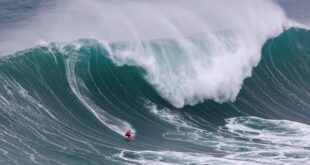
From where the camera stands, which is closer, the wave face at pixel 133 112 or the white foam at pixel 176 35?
the wave face at pixel 133 112

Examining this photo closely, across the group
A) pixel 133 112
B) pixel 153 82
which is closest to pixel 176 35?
pixel 153 82

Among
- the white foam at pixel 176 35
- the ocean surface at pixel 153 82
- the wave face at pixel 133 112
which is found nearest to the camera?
the wave face at pixel 133 112

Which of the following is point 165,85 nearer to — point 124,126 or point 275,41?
point 124,126

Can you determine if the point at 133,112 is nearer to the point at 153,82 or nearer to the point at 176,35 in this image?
the point at 153,82

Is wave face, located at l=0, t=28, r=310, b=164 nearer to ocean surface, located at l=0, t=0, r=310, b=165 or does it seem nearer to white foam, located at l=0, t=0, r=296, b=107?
ocean surface, located at l=0, t=0, r=310, b=165

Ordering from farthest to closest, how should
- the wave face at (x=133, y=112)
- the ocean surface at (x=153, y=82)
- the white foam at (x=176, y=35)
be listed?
the white foam at (x=176, y=35) < the ocean surface at (x=153, y=82) < the wave face at (x=133, y=112)

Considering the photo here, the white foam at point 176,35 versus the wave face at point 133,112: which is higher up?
the white foam at point 176,35

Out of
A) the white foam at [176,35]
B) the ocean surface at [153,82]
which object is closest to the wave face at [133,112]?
the ocean surface at [153,82]

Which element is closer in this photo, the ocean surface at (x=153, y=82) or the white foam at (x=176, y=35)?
the ocean surface at (x=153, y=82)

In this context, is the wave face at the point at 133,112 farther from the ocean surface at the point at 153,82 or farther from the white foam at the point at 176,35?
the white foam at the point at 176,35
